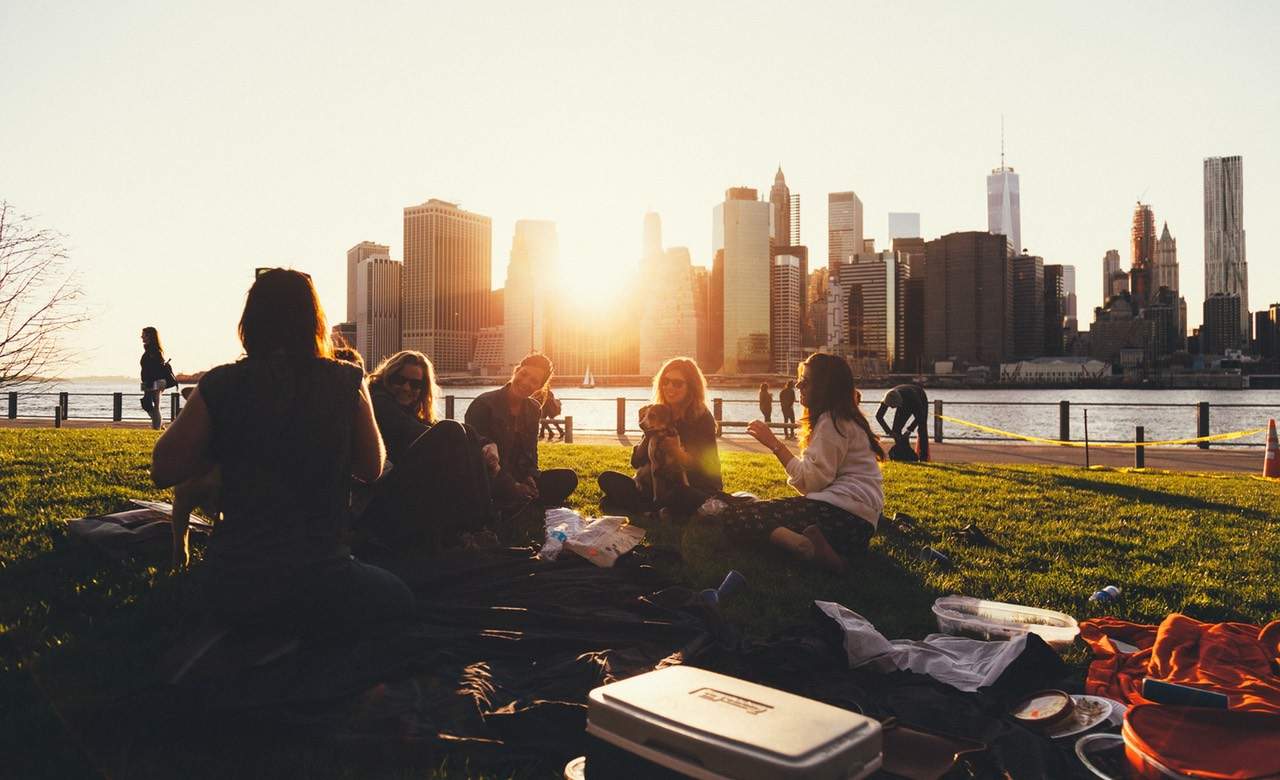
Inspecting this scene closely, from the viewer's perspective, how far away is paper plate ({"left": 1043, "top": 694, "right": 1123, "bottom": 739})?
2.64 meters

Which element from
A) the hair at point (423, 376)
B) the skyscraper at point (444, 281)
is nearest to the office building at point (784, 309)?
the skyscraper at point (444, 281)

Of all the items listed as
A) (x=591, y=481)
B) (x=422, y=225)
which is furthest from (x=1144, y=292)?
(x=591, y=481)

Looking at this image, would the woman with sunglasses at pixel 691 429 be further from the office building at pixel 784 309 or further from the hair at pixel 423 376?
the office building at pixel 784 309

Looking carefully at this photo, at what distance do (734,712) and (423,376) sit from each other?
409cm

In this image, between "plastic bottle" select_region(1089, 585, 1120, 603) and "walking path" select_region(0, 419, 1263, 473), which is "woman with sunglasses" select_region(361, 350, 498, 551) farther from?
"walking path" select_region(0, 419, 1263, 473)

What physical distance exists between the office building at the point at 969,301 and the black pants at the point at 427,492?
14640 cm

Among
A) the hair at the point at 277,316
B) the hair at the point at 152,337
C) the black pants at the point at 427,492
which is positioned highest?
the hair at the point at 152,337

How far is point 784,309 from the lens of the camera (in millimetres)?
166625

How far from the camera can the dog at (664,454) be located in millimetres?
6277

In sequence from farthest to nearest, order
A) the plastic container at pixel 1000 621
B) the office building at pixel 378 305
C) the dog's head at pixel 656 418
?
the office building at pixel 378 305, the dog's head at pixel 656 418, the plastic container at pixel 1000 621

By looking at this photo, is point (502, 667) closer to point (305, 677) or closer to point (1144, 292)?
point (305, 677)

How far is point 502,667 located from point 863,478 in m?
2.88

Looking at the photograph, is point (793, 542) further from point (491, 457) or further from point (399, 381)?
point (399, 381)

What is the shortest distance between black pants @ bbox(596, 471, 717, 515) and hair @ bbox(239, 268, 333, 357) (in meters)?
3.83
